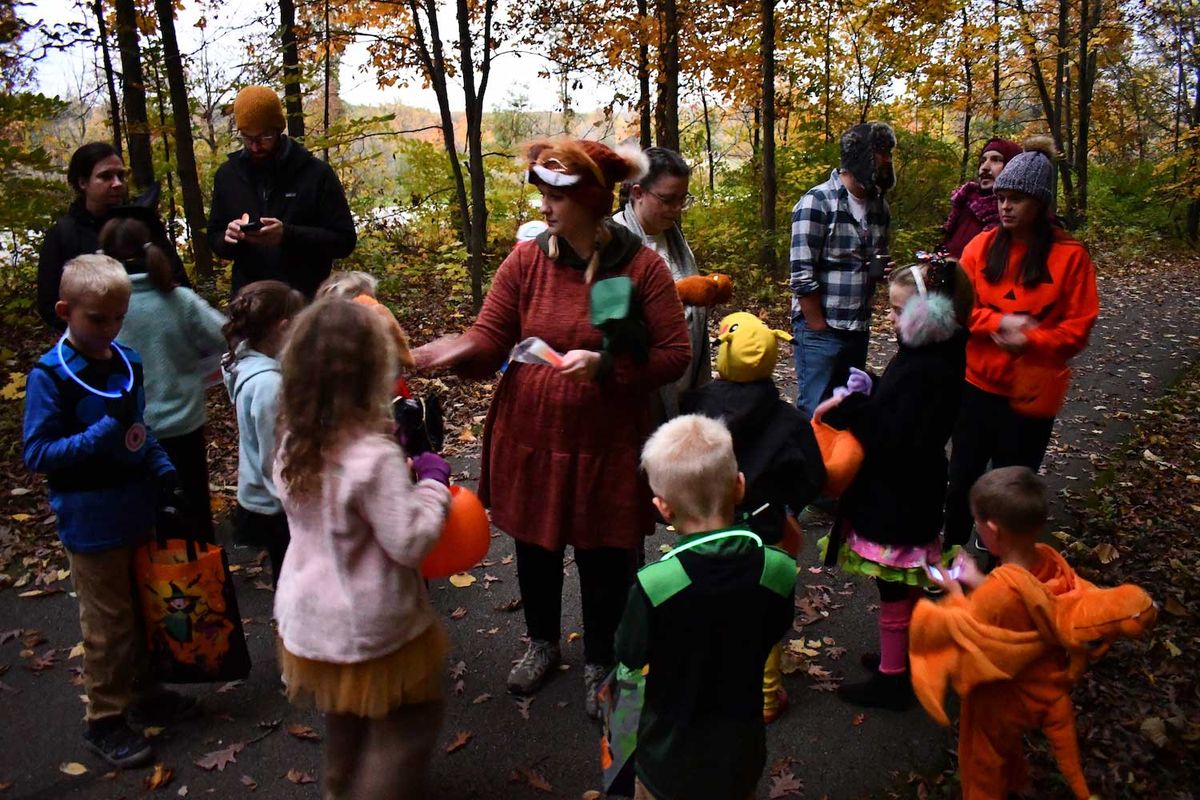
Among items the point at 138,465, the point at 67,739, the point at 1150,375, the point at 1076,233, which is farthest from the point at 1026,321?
the point at 1076,233

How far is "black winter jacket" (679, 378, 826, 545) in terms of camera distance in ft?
9.68

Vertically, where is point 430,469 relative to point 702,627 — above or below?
above

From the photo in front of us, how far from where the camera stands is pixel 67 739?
11.0ft

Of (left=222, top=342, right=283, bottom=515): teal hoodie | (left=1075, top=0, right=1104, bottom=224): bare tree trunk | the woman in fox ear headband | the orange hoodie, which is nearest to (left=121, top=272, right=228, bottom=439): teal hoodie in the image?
(left=222, top=342, right=283, bottom=515): teal hoodie

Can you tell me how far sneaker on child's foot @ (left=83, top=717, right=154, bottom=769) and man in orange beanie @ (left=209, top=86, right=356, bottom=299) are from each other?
7.86 feet

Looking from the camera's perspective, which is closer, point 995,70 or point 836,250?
point 836,250

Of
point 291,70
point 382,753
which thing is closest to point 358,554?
point 382,753

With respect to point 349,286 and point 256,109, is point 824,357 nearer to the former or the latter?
point 349,286

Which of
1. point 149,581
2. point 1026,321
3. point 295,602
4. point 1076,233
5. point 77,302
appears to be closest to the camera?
point 295,602

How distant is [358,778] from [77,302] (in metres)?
2.02

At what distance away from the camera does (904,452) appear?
3215 mm

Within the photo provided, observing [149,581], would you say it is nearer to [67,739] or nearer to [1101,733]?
[67,739]

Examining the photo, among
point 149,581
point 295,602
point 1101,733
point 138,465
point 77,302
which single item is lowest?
point 1101,733

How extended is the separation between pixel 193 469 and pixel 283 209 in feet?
5.08
